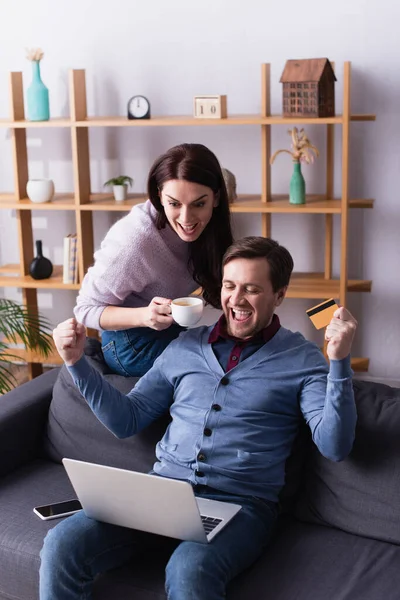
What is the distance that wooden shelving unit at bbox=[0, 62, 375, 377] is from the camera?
3998 millimetres

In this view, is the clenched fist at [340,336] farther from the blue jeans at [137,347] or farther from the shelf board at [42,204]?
the shelf board at [42,204]

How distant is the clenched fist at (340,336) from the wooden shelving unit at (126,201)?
2.02 metres

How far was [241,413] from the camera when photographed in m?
2.23

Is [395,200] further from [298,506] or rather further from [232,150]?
[298,506]

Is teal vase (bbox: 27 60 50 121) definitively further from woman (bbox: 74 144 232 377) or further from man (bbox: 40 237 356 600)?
man (bbox: 40 237 356 600)

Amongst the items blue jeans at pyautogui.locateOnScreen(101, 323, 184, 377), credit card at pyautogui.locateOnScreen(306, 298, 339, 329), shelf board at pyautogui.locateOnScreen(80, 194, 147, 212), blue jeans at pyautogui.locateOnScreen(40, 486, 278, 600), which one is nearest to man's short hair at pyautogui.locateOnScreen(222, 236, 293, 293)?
credit card at pyautogui.locateOnScreen(306, 298, 339, 329)

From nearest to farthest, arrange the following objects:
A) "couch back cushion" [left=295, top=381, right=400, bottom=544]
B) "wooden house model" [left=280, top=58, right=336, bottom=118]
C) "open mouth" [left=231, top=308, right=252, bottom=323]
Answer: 1. "couch back cushion" [left=295, top=381, right=400, bottom=544]
2. "open mouth" [left=231, top=308, right=252, bottom=323]
3. "wooden house model" [left=280, top=58, right=336, bottom=118]

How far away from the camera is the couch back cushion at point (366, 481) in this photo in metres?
2.18

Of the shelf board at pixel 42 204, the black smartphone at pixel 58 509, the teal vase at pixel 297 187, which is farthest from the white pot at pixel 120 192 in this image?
the black smartphone at pixel 58 509

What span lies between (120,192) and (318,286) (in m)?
1.10

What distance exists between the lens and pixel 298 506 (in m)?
2.33

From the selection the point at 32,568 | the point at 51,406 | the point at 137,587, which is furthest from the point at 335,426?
the point at 51,406

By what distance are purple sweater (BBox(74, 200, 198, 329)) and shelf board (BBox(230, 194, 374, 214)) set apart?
4.61 ft

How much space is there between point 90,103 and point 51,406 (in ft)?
7.41
